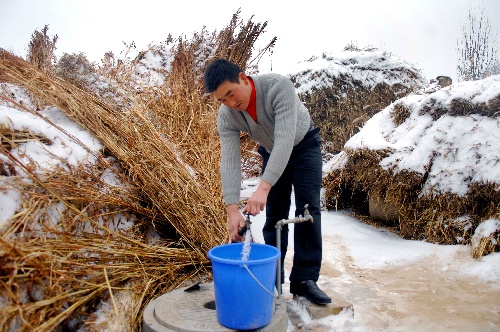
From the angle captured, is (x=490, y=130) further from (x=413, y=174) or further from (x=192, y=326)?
(x=192, y=326)

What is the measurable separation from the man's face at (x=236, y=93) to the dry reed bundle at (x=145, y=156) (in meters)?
0.67

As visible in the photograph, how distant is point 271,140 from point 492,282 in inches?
66.8

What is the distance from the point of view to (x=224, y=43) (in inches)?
182

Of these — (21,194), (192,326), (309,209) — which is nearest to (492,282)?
(309,209)

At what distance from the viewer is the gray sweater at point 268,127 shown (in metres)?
1.87

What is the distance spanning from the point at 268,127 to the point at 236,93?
11.3 inches

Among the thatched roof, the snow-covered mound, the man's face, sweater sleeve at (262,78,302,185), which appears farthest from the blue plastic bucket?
the snow-covered mound

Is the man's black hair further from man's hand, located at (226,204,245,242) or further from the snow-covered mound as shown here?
the snow-covered mound

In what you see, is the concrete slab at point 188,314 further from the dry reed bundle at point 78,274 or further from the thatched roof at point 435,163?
the thatched roof at point 435,163

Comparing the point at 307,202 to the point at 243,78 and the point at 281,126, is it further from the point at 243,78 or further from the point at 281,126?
the point at 243,78

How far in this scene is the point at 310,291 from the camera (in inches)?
81.6

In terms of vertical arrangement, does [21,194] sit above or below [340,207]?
above

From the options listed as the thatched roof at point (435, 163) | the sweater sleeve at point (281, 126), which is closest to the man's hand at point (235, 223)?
the sweater sleeve at point (281, 126)

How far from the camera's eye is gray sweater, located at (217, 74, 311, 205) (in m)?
1.87
